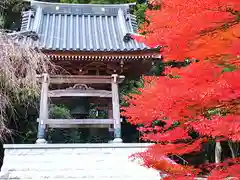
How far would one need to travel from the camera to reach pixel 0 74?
3547mm

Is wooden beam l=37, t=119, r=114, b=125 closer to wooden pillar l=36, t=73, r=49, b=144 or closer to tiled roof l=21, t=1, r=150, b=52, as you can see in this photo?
wooden pillar l=36, t=73, r=49, b=144

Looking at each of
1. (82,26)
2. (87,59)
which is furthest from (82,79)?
(82,26)

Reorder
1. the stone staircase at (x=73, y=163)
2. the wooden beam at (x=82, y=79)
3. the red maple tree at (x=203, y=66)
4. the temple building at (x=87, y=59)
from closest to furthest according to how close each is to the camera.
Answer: the red maple tree at (x=203, y=66)
the stone staircase at (x=73, y=163)
the temple building at (x=87, y=59)
the wooden beam at (x=82, y=79)

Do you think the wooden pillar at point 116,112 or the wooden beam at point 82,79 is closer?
the wooden pillar at point 116,112

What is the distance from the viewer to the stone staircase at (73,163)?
6574mm

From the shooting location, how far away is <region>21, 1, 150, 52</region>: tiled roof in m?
8.16

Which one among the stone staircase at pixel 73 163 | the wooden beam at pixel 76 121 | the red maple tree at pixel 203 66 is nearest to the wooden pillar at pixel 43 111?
the wooden beam at pixel 76 121

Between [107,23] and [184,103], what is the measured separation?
5.97 metres

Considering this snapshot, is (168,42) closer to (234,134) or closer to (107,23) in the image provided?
(234,134)

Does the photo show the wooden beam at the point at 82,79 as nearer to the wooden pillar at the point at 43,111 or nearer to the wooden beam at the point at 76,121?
the wooden pillar at the point at 43,111

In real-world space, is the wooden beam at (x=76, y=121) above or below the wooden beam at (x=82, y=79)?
below

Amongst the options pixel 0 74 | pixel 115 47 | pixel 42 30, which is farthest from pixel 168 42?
pixel 42 30

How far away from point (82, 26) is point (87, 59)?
2.17m

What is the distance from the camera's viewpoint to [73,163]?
711cm
